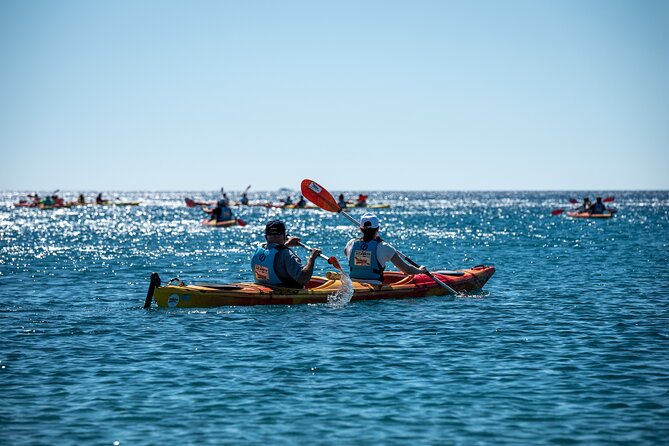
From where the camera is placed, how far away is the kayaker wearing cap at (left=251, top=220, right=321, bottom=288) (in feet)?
51.1

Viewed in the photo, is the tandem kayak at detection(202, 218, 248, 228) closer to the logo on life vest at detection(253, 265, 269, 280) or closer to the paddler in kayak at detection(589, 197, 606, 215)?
the paddler in kayak at detection(589, 197, 606, 215)

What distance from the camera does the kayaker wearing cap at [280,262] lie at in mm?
15562

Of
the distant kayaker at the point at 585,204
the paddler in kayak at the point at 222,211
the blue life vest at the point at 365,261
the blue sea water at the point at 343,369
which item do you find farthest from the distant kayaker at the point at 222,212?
the blue life vest at the point at 365,261

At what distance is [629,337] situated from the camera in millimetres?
12859

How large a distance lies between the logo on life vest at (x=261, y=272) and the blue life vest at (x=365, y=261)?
6.77ft

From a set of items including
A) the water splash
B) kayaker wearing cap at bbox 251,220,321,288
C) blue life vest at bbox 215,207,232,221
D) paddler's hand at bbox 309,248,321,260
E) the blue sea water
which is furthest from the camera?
blue life vest at bbox 215,207,232,221

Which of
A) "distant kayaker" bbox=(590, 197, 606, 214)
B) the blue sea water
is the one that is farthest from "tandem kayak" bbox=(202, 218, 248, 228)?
the blue sea water

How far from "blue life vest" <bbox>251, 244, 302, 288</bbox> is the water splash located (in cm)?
78

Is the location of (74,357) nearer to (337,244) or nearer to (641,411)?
(641,411)

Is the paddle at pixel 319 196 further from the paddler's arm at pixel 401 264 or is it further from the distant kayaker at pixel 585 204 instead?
the distant kayaker at pixel 585 204

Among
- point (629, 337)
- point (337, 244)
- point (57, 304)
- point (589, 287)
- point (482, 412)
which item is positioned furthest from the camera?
point (337, 244)

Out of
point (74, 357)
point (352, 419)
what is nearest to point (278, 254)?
point (74, 357)

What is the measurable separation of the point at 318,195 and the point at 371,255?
345 centimetres

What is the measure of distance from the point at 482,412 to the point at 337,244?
34.0 meters
